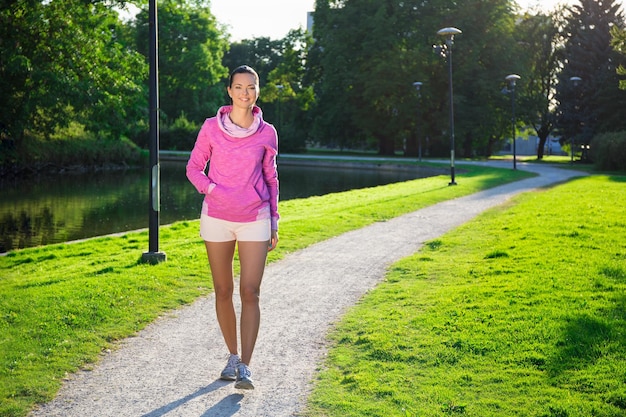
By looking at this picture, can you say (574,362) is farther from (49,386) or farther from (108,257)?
(108,257)

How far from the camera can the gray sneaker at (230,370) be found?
17.2ft

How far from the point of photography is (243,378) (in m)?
4.96

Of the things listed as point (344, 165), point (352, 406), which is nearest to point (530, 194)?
point (352, 406)

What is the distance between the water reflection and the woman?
38.0 feet

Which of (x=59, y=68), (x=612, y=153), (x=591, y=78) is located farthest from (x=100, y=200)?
(x=591, y=78)

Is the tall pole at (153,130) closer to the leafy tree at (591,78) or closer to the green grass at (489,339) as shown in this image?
the green grass at (489,339)

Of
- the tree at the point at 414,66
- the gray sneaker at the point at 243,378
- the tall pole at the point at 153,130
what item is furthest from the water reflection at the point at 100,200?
the tree at the point at 414,66

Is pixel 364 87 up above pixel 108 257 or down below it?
above

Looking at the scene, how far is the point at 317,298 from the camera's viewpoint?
26.8 ft

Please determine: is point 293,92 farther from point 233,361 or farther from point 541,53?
point 233,361

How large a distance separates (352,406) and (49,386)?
214 centimetres

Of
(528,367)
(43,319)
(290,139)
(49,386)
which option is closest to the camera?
(49,386)

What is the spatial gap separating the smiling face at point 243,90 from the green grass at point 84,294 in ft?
7.80

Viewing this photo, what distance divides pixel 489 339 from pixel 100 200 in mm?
21351
